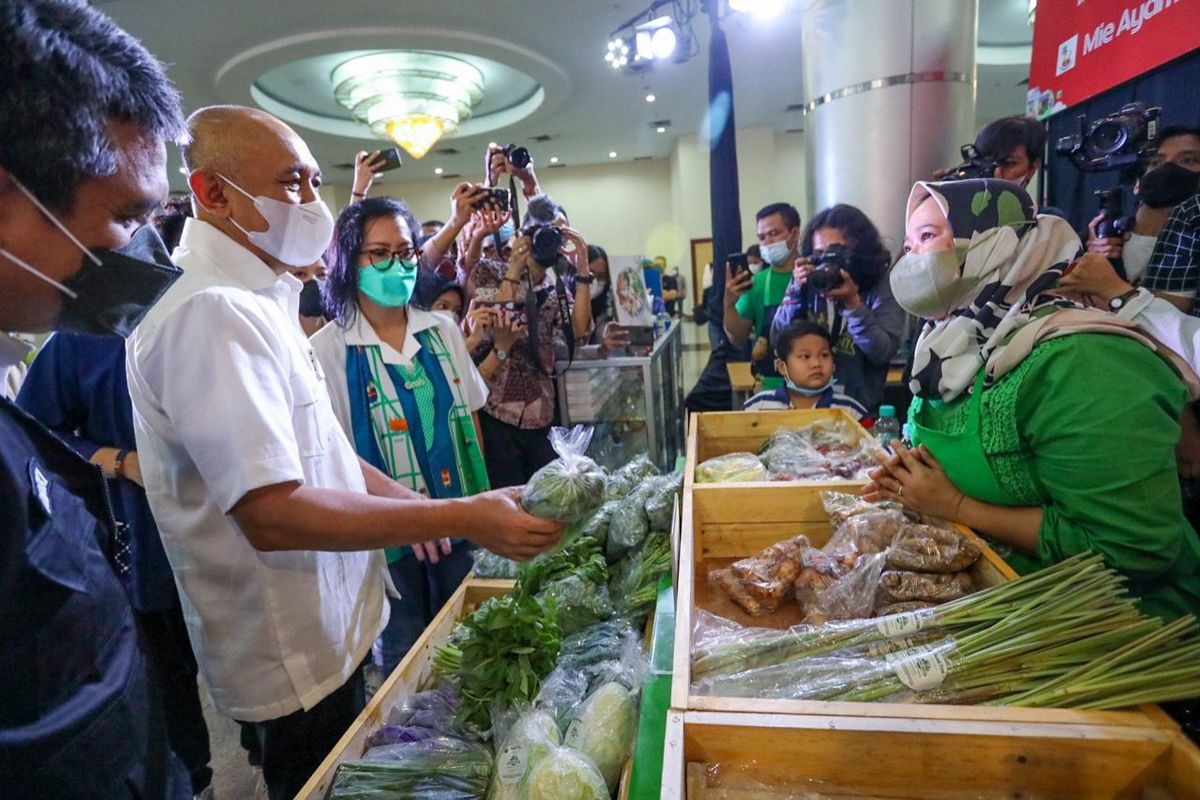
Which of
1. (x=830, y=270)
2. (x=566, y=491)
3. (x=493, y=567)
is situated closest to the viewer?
(x=566, y=491)

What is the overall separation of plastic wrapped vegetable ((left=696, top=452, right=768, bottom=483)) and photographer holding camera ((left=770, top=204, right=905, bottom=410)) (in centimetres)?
97

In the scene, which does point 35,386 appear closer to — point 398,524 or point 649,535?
point 398,524

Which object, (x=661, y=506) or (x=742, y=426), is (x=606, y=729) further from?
(x=742, y=426)

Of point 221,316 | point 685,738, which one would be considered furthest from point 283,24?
point 685,738

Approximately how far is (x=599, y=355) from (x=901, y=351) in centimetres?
154

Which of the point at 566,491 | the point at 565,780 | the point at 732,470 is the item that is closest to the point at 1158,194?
the point at 732,470

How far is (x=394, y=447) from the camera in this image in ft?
6.21

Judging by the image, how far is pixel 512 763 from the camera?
98 centimetres

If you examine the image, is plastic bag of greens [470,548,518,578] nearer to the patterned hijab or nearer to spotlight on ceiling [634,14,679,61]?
the patterned hijab

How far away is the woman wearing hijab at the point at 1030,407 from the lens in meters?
0.98

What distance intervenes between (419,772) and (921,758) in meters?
0.74

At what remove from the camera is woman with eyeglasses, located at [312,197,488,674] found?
187cm

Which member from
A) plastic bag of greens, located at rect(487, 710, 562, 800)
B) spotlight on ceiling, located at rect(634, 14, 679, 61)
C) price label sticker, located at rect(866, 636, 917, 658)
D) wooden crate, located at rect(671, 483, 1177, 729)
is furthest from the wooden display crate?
spotlight on ceiling, located at rect(634, 14, 679, 61)

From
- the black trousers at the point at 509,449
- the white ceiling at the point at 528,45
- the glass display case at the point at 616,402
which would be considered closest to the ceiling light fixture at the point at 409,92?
the white ceiling at the point at 528,45
